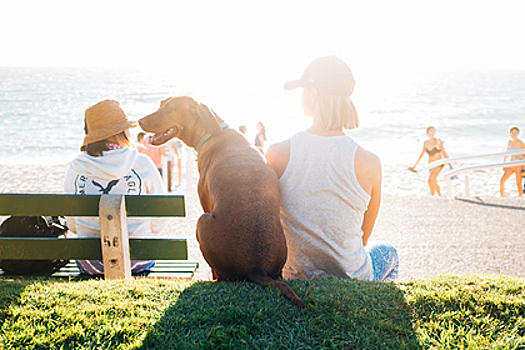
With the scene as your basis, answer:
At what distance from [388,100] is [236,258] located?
2297 inches

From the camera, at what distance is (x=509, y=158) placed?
505 inches

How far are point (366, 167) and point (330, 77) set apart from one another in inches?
23.7

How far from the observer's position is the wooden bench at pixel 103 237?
337 cm

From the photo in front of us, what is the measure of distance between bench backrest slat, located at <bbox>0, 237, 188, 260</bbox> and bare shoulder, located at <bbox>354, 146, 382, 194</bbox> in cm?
126

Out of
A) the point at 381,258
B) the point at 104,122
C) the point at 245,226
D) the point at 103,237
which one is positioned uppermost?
the point at 104,122

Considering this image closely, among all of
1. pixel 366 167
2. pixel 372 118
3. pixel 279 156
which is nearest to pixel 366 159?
pixel 366 167

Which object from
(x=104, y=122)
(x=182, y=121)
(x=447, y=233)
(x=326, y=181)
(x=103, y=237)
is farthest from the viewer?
→ (x=447, y=233)

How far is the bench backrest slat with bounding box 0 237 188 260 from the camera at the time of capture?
352 centimetres

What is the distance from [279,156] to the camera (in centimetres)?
318

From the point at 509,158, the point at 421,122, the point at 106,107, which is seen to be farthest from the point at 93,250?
the point at 421,122

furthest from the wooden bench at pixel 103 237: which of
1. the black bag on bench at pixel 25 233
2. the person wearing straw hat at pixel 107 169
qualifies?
the person wearing straw hat at pixel 107 169

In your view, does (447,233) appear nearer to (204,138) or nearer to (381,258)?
(381,258)

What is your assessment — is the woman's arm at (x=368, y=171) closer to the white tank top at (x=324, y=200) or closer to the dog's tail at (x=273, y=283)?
the white tank top at (x=324, y=200)

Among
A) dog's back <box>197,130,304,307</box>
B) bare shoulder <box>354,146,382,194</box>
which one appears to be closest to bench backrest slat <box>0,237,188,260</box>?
dog's back <box>197,130,304,307</box>
